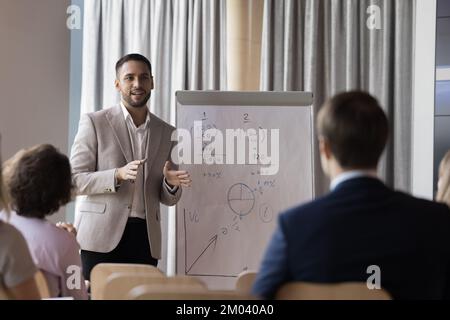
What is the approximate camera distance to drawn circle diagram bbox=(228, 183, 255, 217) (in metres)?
3.96

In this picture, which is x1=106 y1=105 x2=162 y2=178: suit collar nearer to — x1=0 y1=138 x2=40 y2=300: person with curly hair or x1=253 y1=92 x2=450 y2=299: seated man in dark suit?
x1=0 y1=138 x2=40 y2=300: person with curly hair

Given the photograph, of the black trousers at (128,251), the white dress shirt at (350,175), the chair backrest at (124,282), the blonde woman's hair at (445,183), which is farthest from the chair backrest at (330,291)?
the black trousers at (128,251)

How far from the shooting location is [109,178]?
3.65 meters

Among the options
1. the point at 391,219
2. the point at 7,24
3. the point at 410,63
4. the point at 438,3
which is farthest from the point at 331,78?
the point at 391,219

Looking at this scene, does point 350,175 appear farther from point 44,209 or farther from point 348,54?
point 348,54

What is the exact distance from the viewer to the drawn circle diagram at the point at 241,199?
3.96m

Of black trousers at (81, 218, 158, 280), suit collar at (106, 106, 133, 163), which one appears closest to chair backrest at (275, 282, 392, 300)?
black trousers at (81, 218, 158, 280)

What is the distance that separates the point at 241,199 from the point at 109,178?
79 cm

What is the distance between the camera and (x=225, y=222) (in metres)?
3.94

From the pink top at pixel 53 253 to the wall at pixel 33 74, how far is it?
6.29ft

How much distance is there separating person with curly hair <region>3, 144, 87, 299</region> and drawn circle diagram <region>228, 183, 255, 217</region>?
153 cm

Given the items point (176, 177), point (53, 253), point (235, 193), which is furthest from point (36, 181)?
point (235, 193)

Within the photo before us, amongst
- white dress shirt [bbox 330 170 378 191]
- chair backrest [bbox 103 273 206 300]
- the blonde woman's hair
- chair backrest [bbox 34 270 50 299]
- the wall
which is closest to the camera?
white dress shirt [bbox 330 170 378 191]

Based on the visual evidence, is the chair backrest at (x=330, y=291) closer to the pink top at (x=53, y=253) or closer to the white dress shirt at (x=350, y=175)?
the white dress shirt at (x=350, y=175)
